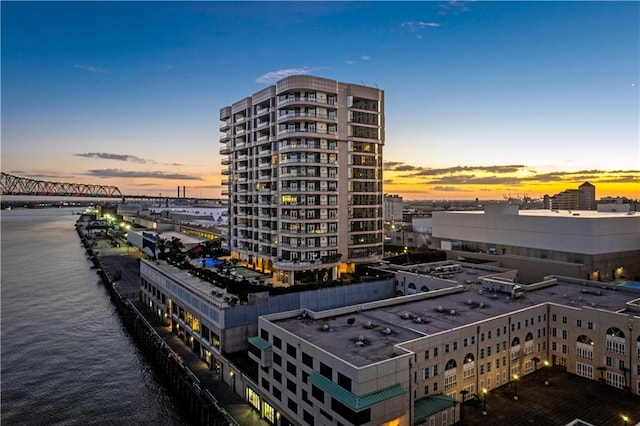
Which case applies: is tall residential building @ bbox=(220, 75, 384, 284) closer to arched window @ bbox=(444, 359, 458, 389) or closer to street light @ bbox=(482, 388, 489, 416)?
arched window @ bbox=(444, 359, 458, 389)

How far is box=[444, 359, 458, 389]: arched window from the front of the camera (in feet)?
118

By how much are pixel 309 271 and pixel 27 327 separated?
161 ft

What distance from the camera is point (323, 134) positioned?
7625 centimetres

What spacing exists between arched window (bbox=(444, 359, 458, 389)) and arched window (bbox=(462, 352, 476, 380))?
1244 mm

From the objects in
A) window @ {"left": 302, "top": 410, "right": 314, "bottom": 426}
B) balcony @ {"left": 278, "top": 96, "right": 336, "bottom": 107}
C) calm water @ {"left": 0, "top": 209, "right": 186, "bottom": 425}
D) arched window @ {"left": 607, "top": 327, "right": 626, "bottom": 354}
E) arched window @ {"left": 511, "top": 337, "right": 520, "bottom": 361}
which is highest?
balcony @ {"left": 278, "top": 96, "right": 336, "bottom": 107}

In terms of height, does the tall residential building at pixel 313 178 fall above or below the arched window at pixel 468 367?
above

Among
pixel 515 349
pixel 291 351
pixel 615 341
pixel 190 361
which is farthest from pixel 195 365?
pixel 615 341

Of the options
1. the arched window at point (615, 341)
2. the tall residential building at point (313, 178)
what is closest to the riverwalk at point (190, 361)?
the tall residential building at point (313, 178)

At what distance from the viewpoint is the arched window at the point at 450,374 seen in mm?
35938

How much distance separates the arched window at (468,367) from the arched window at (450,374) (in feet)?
4.08

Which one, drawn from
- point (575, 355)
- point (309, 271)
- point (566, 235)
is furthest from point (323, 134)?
point (575, 355)

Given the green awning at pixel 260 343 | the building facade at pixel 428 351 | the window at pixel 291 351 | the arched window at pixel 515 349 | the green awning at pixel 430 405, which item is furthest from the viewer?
the arched window at pixel 515 349

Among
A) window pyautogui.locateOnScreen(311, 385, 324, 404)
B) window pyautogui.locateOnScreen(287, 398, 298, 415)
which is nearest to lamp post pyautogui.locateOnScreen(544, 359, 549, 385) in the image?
window pyautogui.locateOnScreen(311, 385, 324, 404)

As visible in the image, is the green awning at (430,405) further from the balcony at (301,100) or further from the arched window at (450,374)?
the balcony at (301,100)
